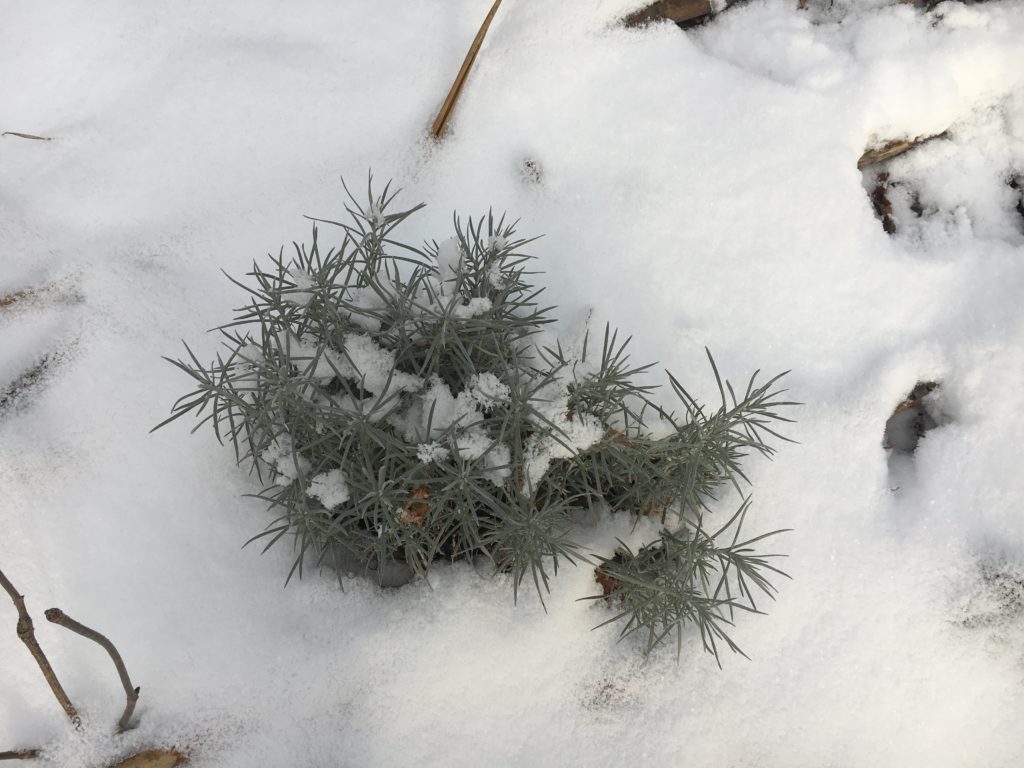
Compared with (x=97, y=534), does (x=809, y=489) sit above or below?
below

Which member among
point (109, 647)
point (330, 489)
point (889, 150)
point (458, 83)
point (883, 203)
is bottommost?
point (109, 647)

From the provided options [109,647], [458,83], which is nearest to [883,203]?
[458,83]

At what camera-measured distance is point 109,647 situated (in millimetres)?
1169

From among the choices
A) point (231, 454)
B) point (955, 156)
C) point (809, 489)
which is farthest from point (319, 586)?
point (955, 156)

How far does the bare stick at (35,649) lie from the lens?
3.69 feet

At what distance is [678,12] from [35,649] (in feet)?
5.78

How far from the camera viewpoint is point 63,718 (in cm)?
129

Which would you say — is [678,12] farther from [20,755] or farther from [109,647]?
[20,755]

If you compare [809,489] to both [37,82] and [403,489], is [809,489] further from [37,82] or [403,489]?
[37,82]

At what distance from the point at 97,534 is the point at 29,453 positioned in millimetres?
214

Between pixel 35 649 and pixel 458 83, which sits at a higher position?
pixel 458 83

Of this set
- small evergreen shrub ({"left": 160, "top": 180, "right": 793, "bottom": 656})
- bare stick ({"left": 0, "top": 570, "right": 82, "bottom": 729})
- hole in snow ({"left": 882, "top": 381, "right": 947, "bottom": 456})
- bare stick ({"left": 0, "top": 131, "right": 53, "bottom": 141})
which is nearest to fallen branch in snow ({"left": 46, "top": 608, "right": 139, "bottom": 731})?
bare stick ({"left": 0, "top": 570, "right": 82, "bottom": 729})

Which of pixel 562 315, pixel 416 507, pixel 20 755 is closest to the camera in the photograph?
pixel 416 507

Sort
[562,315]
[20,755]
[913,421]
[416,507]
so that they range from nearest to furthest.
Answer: [416,507], [20,755], [562,315], [913,421]
